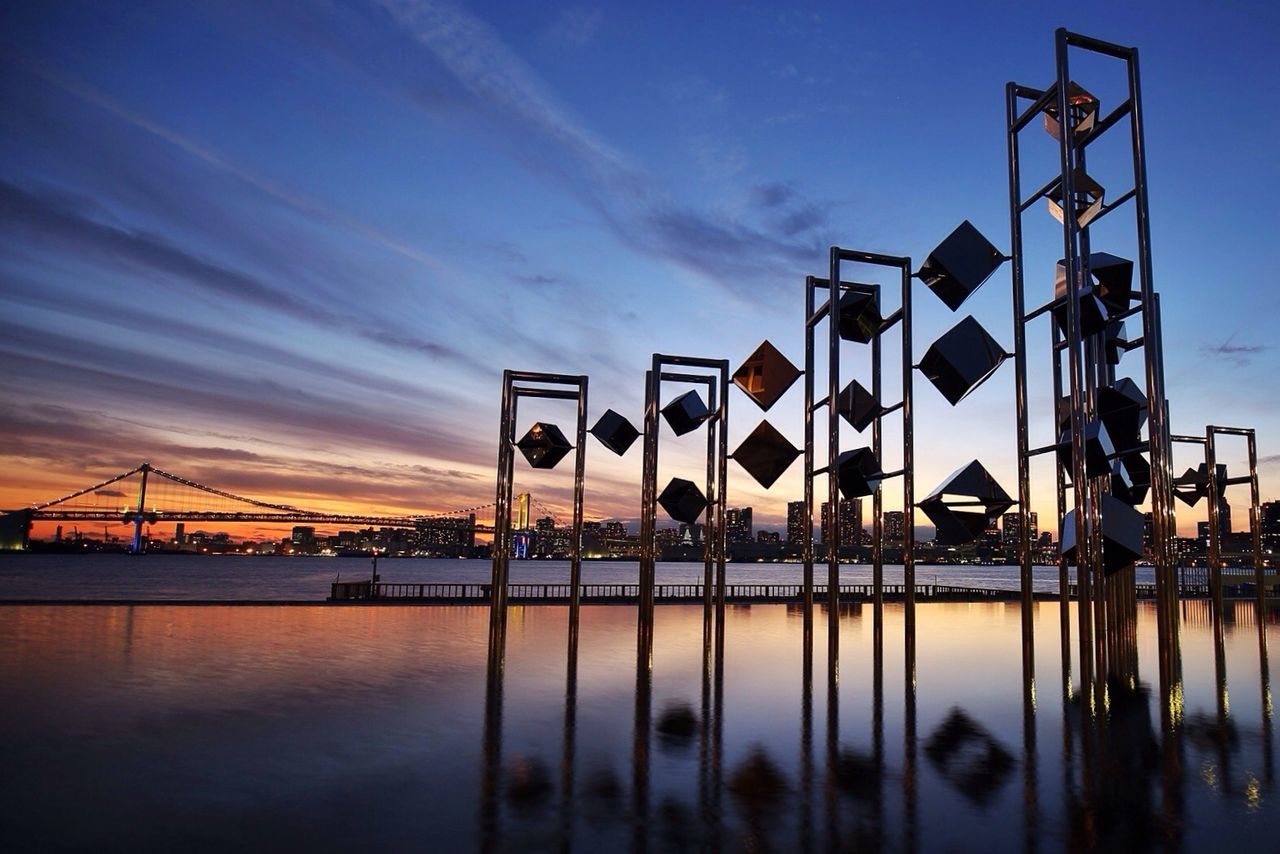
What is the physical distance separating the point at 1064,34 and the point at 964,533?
5760 millimetres

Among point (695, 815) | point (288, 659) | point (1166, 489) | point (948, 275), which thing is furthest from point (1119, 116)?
point (288, 659)

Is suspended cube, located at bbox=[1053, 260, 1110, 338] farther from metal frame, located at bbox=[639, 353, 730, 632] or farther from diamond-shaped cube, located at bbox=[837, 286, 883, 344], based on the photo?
metal frame, located at bbox=[639, 353, 730, 632]

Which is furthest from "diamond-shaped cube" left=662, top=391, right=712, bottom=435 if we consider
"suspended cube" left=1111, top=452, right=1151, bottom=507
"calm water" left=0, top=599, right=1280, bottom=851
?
"suspended cube" left=1111, top=452, right=1151, bottom=507

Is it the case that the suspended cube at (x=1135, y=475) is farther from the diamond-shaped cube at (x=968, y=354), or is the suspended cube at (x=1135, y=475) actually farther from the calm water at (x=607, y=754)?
the calm water at (x=607, y=754)

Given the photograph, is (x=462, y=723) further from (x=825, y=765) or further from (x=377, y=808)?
(x=825, y=765)

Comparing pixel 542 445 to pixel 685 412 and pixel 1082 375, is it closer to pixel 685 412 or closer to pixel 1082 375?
pixel 685 412

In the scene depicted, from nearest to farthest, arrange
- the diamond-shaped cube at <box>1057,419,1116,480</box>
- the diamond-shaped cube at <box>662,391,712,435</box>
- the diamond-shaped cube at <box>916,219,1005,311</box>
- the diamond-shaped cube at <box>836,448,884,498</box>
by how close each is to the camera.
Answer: the diamond-shaped cube at <box>1057,419,1116,480</box> → the diamond-shaped cube at <box>916,219,1005,311</box> → the diamond-shaped cube at <box>836,448,884,498</box> → the diamond-shaped cube at <box>662,391,712,435</box>

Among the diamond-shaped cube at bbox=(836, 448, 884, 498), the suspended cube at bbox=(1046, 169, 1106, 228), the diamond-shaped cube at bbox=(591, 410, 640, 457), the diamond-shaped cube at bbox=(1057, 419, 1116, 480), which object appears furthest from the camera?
the diamond-shaped cube at bbox=(591, 410, 640, 457)

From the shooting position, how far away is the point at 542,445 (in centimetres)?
1374

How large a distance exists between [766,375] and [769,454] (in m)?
1.21

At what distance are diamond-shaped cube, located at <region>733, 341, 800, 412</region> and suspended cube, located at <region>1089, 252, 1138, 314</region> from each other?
163 inches

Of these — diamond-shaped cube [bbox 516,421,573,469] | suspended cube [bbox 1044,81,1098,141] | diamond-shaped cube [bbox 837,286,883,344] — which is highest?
suspended cube [bbox 1044,81,1098,141]

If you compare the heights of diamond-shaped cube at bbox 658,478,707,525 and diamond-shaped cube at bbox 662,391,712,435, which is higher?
diamond-shaped cube at bbox 662,391,712,435

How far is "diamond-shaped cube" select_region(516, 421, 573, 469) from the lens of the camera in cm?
1373
